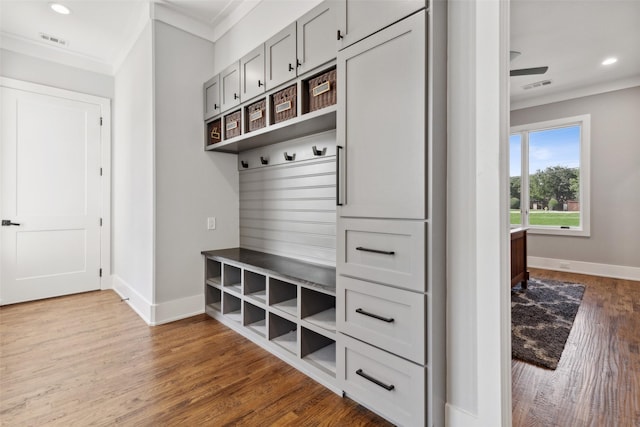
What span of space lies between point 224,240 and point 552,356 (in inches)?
123

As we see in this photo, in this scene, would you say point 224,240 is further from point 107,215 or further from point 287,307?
point 107,215

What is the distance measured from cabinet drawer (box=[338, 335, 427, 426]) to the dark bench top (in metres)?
0.37

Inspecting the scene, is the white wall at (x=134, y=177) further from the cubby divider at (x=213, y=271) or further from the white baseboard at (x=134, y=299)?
the cubby divider at (x=213, y=271)

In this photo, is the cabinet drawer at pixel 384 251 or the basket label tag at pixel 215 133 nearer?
the cabinet drawer at pixel 384 251

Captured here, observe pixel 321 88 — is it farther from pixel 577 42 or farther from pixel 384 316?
pixel 577 42

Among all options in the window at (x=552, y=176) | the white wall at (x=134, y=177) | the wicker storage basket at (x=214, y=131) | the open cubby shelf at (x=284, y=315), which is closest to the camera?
the open cubby shelf at (x=284, y=315)

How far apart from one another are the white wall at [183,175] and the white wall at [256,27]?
219 mm

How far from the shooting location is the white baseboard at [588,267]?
183 inches

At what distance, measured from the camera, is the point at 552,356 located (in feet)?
7.62

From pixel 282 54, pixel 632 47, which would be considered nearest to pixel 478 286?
pixel 282 54

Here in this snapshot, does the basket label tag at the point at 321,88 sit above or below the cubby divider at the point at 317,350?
above

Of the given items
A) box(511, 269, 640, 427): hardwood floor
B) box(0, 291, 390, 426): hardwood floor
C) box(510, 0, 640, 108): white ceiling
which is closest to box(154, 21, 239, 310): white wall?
box(0, 291, 390, 426): hardwood floor

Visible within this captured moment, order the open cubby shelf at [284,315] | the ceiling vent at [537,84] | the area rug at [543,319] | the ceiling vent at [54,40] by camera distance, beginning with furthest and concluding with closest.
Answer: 1. the ceiling vent at [537,84]
2. the ceiling vent at [54,40]
3. the area rug at [543,319]
4. the open cubby shelf at [284,315]

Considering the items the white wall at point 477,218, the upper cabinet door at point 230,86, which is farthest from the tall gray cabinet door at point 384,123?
the upper cabinet door at point 230,86
